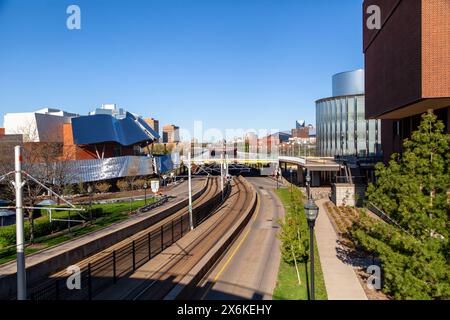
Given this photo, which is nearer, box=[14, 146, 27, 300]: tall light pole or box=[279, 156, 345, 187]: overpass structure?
box=[14, 146, 27, 300]: tall light pole

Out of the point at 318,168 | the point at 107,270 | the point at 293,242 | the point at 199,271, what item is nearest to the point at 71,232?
the point at 107,270

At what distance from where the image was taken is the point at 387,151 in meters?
38.8

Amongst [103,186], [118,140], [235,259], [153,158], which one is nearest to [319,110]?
[153,158]

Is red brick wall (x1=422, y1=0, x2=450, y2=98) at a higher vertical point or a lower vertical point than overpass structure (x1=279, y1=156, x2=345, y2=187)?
higher

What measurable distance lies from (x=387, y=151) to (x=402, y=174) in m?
30.1

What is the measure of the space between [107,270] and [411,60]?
72.2ft

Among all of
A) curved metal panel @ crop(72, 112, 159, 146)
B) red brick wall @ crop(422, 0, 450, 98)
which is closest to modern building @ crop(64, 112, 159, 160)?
curved metal panel @ crop(72, 112, 159, 146)

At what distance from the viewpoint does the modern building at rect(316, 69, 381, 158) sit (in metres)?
74.1

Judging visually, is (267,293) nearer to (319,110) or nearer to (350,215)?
(350,215)

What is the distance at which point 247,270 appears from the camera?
16719 millimetres

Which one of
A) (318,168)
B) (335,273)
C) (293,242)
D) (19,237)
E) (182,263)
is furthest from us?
(318,168)

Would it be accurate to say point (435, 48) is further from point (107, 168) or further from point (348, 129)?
point (348, 129)

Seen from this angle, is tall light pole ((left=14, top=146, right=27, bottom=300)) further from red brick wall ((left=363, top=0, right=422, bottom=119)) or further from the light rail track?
red brick wall ((left=363, top=0, right=422, bottom=119))

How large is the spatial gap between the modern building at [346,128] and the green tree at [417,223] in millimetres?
62156
